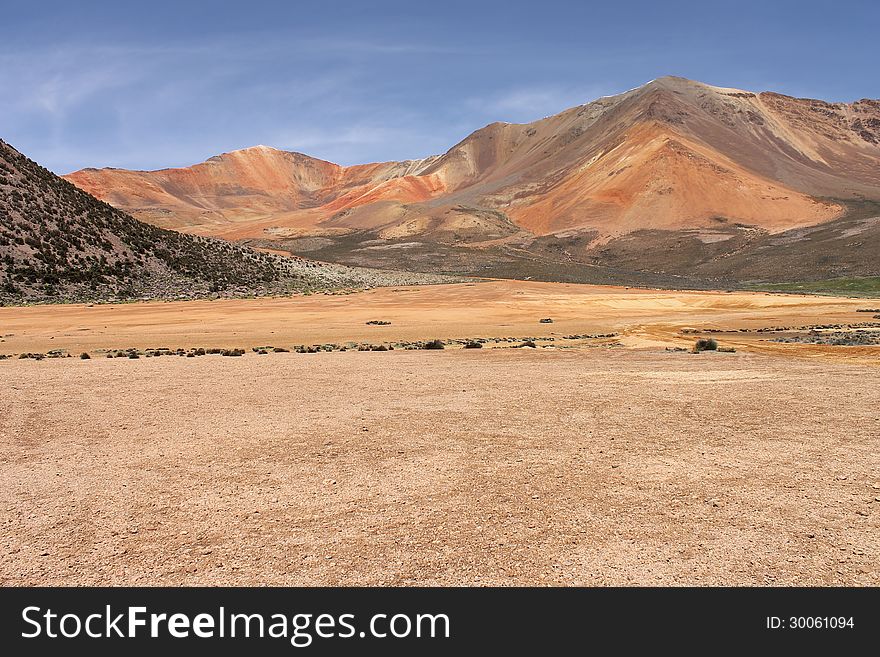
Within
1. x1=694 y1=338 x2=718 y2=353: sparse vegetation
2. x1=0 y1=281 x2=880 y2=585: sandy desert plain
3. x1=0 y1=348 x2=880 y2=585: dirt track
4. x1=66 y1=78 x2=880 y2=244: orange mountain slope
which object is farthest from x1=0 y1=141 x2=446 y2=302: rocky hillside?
x1=66 y1=78 x2=880 y2=244: orange mountain slope

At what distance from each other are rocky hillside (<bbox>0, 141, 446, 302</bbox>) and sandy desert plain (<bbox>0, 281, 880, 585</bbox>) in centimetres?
4369

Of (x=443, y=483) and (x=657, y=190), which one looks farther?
(x=657, y=190)

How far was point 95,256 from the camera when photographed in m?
62.5

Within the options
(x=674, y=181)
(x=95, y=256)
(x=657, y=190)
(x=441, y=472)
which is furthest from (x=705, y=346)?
(x=674, y=181)

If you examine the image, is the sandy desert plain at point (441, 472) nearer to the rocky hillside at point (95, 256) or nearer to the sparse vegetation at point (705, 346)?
the sparse vegetation at point (705, 346)

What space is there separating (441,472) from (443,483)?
479mm

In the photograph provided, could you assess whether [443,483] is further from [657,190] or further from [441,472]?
[657,190]

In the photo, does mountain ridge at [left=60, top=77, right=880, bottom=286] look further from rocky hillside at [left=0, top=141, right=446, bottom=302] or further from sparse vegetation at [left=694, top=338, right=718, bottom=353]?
sparse vegetation at [left=694, top=338, right=718, bottom=353]

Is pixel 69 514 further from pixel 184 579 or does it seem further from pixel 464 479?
pixel 464 479

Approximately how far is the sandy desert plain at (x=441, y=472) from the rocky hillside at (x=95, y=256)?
143ft

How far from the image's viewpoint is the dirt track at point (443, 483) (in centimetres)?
605

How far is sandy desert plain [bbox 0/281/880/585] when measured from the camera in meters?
6.09

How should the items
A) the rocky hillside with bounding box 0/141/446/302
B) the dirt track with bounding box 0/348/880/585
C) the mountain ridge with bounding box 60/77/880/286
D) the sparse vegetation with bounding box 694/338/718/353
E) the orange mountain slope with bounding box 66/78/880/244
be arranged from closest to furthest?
the dirt track with bounding box 0/348/880/585 → the sparse vegetation with bounding box 694/338/718/353 → the rocky hillside with bounding box 0/141/446/302 → the mountain ridge with bounding box 60/77/880/286 → the orange mountain slope with bounding box 66/78/880/244

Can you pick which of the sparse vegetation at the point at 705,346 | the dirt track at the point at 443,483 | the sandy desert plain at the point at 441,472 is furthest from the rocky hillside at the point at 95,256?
the sparse vegetation at the point at 705,346
